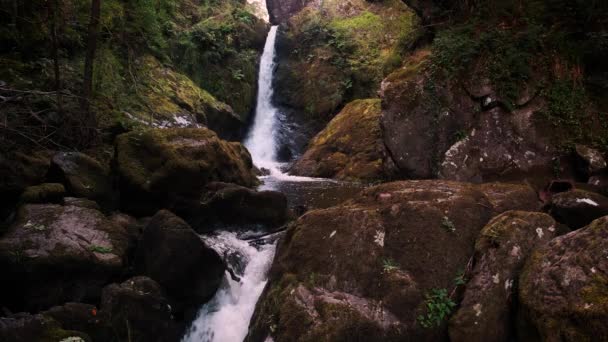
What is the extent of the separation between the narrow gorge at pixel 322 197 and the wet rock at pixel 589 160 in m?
0.03

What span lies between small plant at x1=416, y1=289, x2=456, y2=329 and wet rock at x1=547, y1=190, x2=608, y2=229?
7.28 ft

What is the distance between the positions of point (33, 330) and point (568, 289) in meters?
4.89

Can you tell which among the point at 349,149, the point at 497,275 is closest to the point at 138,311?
the point at 497,275

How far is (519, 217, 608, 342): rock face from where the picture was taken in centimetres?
304

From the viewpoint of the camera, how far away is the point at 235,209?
7.41 m

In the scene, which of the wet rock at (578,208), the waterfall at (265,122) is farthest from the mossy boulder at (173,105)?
the wet rock at (578,208)

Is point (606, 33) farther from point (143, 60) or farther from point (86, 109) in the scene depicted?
point (143, 60)

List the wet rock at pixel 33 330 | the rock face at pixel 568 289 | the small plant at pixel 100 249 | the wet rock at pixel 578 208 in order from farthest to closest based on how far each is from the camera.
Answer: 1. the small plant at pixel 100 249
2. the wet rock at pixel 578 208
3. the wet rock at pixel 33 330
4. the rock face at pixel 568 289

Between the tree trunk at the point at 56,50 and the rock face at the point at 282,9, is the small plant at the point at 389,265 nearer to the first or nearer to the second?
the tree trunk at the point at 56,50

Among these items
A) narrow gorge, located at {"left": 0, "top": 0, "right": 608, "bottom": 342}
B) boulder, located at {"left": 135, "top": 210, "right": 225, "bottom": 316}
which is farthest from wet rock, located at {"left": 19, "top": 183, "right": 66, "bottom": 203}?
boulder, located at {"left": 135, "top": 210, "right": 225, "bottom": 316}

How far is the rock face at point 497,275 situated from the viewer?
11.9ft

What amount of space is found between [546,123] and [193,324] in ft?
23.9

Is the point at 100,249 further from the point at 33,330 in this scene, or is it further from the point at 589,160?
the point at 589,160

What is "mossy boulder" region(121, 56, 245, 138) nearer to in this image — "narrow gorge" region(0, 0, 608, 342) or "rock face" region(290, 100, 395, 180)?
"narrow gorge" region(0, 0, 608, 342)
